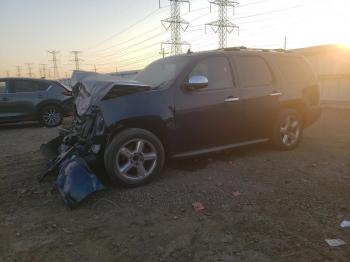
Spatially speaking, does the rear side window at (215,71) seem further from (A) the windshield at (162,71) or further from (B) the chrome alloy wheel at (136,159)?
(B) the chrome alloy wheel at (136,159)

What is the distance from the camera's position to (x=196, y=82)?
17.5 ft

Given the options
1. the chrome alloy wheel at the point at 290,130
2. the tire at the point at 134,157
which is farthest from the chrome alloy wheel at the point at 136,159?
the chrome alloy wheel at the point at 290,130

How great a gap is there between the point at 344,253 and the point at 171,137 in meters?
2.80

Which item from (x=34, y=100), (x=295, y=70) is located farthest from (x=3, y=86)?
(x=295, y=70)

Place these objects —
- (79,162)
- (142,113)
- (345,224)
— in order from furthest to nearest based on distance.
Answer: (142,113) < (79,162) < (345,224)

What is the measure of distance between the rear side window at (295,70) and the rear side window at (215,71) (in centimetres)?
134

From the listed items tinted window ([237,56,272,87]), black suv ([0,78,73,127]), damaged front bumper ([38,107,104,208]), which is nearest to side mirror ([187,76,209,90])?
tinted window ([237,56,272,87])

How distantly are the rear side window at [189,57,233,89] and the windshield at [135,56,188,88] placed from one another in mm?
272

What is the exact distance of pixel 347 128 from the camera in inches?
364

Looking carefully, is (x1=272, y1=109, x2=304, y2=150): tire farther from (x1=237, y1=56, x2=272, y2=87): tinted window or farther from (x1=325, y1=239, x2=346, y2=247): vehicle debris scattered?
(x1=325, y1=239, x2=346, y2=247): vehicle debris scattered

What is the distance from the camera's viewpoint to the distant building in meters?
12.2

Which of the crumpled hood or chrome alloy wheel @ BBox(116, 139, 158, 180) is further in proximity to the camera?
the crumpled hood

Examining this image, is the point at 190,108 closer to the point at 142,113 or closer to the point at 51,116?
the point at 142,113

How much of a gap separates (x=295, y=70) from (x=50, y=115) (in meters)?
8.04
